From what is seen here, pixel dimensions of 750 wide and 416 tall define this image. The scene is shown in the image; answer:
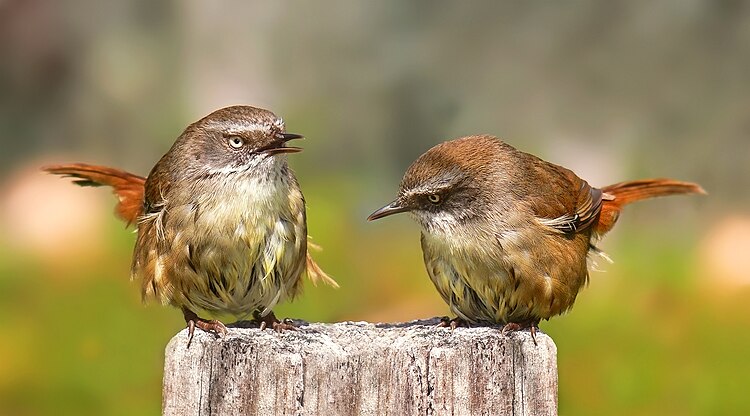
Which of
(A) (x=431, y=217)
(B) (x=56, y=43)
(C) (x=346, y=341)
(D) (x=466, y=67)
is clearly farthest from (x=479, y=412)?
(B) (x=56, y=43)

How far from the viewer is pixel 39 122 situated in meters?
9.37

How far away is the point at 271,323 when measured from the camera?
464 centimetres

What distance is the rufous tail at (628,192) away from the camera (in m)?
6.14

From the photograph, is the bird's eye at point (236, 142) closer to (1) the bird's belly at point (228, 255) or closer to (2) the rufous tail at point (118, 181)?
(1) the bird's belly at point (228, 255)

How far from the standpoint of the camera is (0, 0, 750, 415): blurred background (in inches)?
328

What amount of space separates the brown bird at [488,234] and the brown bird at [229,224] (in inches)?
16.4

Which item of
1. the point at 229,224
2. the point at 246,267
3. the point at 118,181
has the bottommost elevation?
the point at 246,267

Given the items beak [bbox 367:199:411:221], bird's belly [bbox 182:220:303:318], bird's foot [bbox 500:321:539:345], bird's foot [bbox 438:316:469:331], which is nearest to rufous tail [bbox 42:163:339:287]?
bird's belly [bbox 182:220:303:318]

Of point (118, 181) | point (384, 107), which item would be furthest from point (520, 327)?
point (384, 107)

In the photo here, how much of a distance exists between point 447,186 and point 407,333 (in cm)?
112

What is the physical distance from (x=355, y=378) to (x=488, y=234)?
1541mm

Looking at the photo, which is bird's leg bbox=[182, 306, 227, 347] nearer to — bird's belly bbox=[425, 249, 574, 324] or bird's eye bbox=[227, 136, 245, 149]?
bird's eye bbox=[227, 136, 245, 149]

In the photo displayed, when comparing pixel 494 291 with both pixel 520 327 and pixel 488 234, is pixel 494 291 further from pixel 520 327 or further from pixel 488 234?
pixel 520 327

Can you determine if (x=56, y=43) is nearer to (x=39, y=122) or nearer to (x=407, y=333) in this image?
(x=39, y=122)
